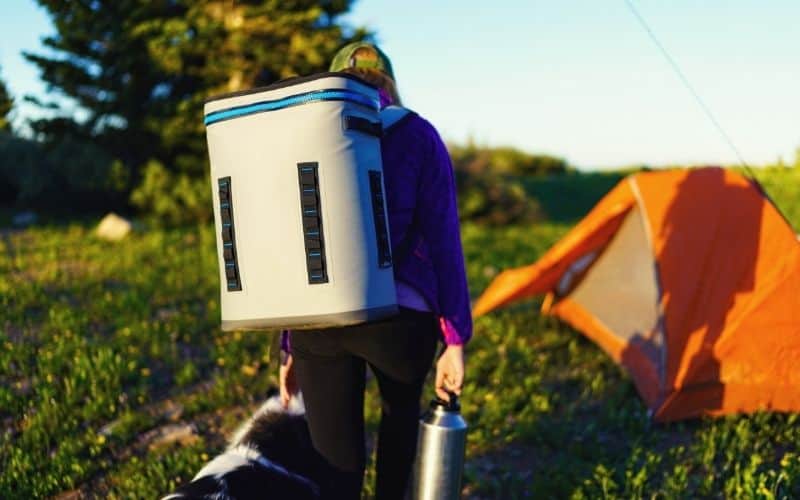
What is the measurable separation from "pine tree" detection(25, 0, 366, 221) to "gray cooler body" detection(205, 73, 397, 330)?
831 cm

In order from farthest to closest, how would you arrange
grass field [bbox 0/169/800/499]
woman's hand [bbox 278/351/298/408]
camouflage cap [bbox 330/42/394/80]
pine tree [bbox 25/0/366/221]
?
pine tree [bbox 25/0/366/221], grass field [bbox 0/169/800/499], woman's hand [bbox 278/351/298/408], camouflage cap [bbox 330/42/394/80]

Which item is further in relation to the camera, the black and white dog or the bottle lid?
the bottle lid

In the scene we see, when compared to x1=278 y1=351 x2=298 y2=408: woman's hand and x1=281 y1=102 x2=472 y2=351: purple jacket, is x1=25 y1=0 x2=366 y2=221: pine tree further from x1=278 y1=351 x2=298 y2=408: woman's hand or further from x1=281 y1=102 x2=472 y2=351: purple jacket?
x1=281 y1=102 x2=472 y2=351: purple jacket

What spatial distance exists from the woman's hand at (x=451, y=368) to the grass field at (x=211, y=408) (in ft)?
2.63

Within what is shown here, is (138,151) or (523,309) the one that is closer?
(523,309)

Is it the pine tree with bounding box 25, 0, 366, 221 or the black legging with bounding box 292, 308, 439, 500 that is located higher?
the pine tree with bounding box 25, 0, 366, 221

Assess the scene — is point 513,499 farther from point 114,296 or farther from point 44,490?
point 114,296

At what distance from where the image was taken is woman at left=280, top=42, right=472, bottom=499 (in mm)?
2275

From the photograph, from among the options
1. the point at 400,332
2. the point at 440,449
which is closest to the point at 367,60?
the point at 400,332

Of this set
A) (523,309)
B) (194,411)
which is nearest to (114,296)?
(194,411)

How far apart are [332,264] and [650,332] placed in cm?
370

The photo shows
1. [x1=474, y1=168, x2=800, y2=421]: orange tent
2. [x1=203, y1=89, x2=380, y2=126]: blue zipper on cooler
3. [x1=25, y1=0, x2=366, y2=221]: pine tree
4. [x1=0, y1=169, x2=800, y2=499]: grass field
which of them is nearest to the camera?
[x1=203, y1=89, x2=380, y2=126]: blue zipper on cooler

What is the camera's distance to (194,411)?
4.68 meters

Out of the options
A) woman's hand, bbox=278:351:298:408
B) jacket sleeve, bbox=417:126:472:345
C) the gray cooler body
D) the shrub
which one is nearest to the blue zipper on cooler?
the gray cooler body
